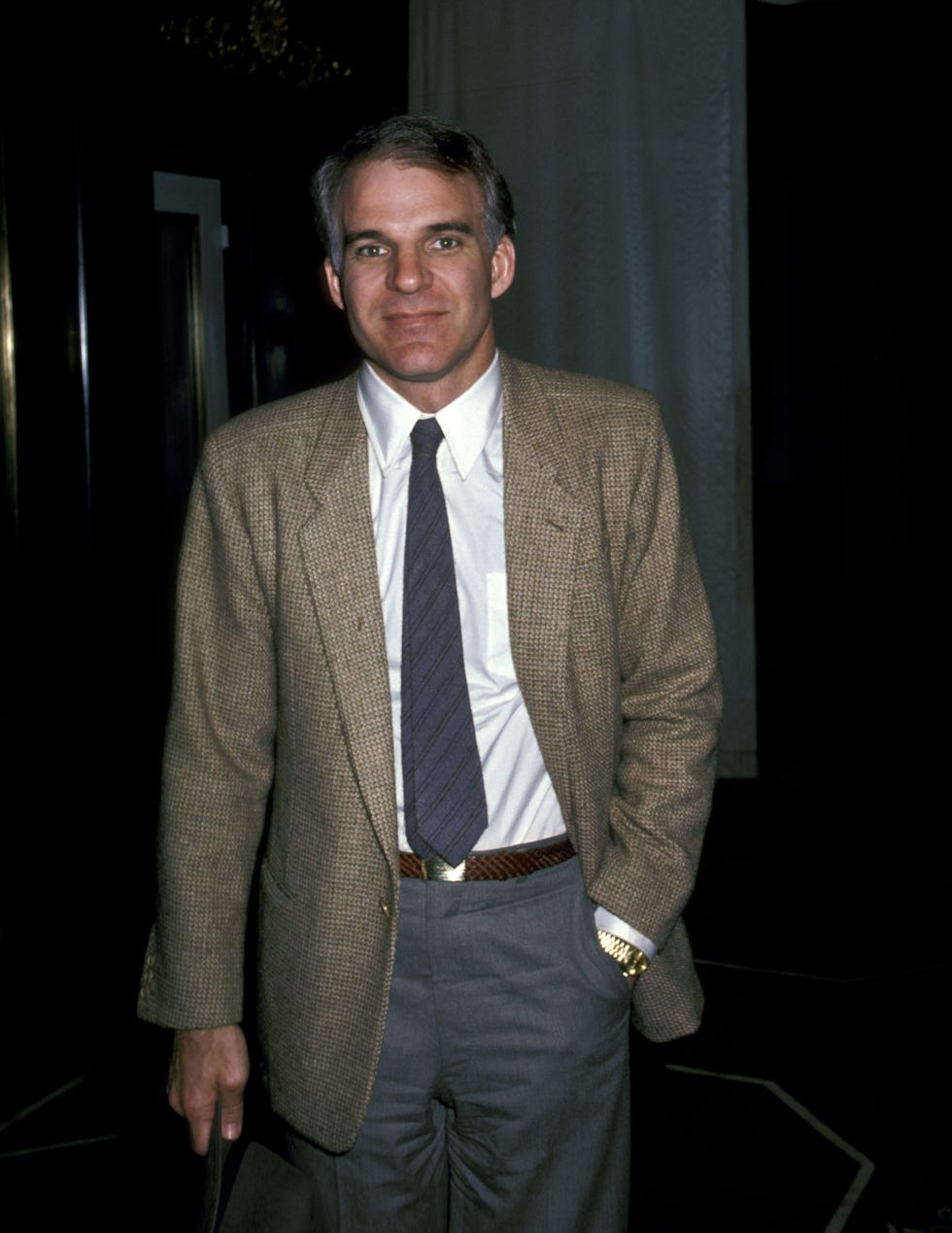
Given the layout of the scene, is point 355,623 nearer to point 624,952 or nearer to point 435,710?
point 435,710

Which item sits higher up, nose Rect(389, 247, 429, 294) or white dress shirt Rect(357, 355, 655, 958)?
nose Rect(389, 247, 429, 294)

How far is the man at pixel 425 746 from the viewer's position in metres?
1.31

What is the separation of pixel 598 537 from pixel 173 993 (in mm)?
667

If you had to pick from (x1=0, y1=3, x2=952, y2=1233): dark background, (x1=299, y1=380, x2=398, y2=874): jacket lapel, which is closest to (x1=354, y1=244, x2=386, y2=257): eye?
(x1=299, y1=380, x2=398, y2=874): jacket lapel

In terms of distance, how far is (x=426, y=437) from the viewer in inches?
53.6

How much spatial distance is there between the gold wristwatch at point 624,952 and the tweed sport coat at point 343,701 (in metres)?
0.03

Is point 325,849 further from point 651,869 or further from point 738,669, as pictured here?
point 738,669

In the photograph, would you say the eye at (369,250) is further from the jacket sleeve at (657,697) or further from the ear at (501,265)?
the jacket sleeve at (657,697)

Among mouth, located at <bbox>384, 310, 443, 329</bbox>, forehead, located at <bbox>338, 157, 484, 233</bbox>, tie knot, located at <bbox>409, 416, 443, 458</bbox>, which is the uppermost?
forehead, located at <bbox>338, 157, 484, 233</bbox>

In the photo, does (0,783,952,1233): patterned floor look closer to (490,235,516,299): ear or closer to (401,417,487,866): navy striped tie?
(401,417,487,866): navy striped tie

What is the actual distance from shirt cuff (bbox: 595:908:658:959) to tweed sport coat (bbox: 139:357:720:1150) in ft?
0.04

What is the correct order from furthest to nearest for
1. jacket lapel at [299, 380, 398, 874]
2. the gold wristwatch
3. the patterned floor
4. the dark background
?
1. the dark background
2. the patterned floor
3. the gold wristwatch
4. jacket lapel at [299, 380, 398, 874]

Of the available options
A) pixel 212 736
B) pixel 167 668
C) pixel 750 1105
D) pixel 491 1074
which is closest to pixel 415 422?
pixel 212 736

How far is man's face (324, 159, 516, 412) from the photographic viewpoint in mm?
1331
